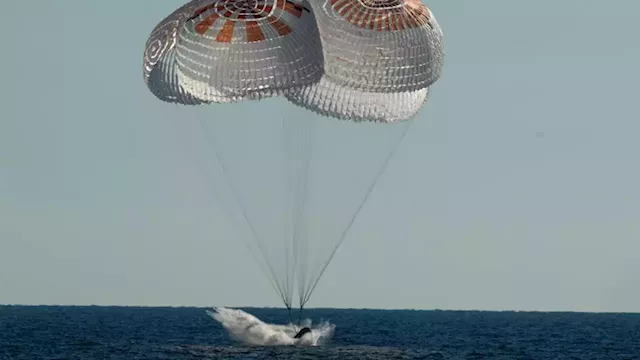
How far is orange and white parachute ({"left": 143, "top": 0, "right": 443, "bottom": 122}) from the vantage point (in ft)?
111

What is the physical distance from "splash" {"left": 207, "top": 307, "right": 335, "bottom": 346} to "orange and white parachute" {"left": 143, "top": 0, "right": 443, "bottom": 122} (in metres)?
14.5

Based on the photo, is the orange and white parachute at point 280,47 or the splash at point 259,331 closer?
the orange and white parachute at point 280,47

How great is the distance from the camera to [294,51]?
111 feet

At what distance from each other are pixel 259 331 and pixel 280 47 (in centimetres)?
1808

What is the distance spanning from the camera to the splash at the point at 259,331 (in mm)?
47875

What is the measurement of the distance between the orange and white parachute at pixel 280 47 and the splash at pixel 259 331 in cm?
1452

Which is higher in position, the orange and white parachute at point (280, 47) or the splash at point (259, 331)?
the orange and white parachute at point (280, 47)

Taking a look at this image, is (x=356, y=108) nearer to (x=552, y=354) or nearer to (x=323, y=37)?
(x=323, y=37)

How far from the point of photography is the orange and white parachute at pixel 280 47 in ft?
111

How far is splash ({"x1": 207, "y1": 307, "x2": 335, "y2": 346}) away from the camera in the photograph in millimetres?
47875

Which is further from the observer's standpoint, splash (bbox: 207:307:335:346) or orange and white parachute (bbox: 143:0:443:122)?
splash (bbox: 207:307:335:346)

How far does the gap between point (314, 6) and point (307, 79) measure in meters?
2.47

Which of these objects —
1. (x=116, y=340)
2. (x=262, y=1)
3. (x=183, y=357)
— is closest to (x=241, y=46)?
(x=262, y=1)

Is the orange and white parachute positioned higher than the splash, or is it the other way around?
the orange and white parachute
